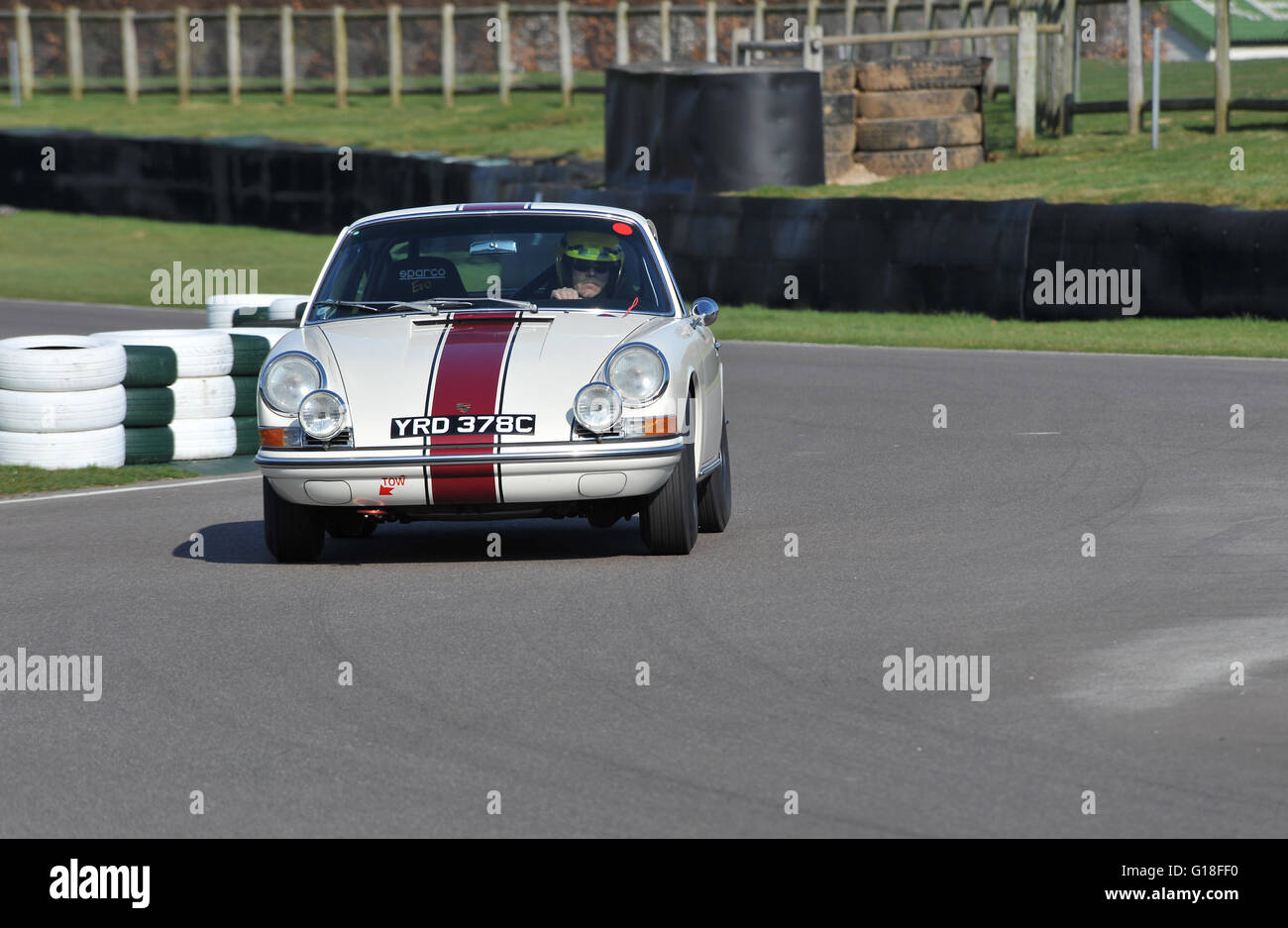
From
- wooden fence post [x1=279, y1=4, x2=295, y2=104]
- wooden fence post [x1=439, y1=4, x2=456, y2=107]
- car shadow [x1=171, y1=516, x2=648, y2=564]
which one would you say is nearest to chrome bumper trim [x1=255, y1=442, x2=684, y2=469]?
car shadow [x1=171, y1=516, x2=648, y2=564]

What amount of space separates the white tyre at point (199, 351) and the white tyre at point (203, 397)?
0.06 meters

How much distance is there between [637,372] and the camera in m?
8.18

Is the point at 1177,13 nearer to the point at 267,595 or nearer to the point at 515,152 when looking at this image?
the point at 515,152

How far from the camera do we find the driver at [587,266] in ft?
29.7

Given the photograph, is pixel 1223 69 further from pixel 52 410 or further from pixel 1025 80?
pixel 52 410

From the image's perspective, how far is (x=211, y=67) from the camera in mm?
51562

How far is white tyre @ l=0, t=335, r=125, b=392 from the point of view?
11.4 metres

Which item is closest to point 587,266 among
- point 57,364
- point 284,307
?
point 57,364

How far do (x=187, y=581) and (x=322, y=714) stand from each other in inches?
95.8

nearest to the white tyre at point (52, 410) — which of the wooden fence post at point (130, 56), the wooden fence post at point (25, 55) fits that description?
the wooden fence post at point (130, 56)

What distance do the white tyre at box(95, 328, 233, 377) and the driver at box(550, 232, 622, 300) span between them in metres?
3.86

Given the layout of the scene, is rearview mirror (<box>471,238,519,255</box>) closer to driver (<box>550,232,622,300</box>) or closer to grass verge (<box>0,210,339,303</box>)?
driver (<box>550,232,622,300</box>)

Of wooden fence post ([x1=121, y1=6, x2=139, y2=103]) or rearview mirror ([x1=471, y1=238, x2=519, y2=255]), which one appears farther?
wooden fence post ([x1=121, y1=6, x2=139, y2=103])
